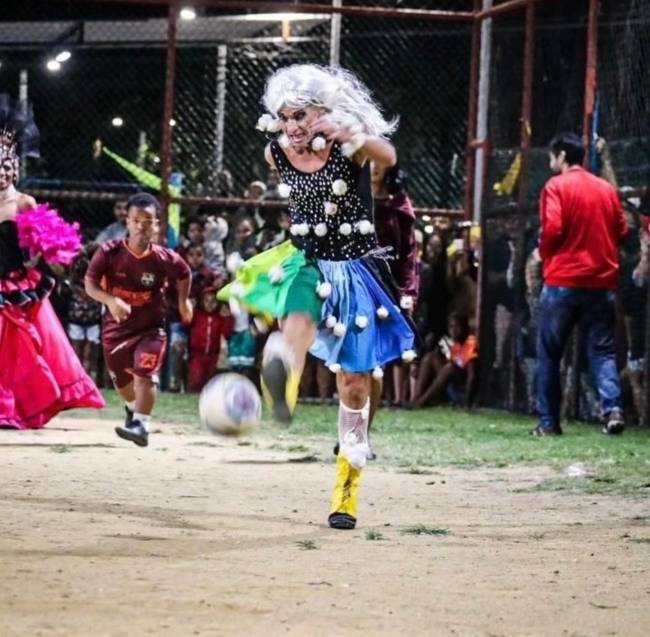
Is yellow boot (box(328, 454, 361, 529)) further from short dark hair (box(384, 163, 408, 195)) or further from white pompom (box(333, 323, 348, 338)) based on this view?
short dark hair (box(384, 163, 408, 195))

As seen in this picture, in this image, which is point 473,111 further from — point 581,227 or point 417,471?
point 417,471

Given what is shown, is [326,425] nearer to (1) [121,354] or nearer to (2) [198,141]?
(1) [121,354]

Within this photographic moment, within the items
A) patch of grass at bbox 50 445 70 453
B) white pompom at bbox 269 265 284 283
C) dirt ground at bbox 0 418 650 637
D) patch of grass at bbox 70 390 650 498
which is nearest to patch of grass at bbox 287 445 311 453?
patch of grass at bbox 70 390 650 498

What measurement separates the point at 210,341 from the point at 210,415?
10.4 metres

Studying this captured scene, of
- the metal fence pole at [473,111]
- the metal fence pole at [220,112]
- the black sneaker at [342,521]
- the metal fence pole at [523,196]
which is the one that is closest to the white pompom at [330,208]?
the black sneaker at [342,521]

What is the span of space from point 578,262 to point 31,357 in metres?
4.25

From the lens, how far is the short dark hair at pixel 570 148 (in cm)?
1281

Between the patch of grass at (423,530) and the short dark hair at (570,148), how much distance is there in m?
6.18

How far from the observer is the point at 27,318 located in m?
12.3

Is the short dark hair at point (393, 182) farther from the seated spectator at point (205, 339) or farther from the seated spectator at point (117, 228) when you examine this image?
the seated spectator at point (205, 339)

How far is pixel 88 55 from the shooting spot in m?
18.9

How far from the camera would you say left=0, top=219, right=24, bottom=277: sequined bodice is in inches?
475

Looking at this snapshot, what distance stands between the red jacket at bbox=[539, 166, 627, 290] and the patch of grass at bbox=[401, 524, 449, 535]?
6.03 meters

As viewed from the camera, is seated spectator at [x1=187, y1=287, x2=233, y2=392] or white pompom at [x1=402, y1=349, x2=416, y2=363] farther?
seated spectator at [x1=187, y1=287, x2=233, y2=392]
